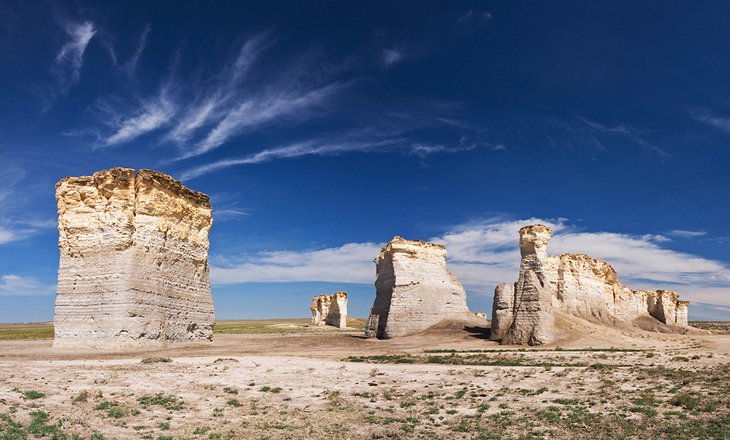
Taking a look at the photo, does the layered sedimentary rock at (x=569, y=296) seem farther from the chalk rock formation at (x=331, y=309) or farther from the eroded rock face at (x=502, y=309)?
the chalk rock formation at (x=331, y=309)

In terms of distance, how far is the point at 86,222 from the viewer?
32031 mm

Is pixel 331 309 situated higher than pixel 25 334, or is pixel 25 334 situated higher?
pixel 331 309

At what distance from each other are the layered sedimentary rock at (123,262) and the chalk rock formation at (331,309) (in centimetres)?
6482

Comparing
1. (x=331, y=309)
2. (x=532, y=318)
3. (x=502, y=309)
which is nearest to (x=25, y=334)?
(x=331, y=309)

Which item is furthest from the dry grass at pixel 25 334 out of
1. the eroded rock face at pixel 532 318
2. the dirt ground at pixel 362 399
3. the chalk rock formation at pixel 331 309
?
the chalk rock formation at pixel 331 309

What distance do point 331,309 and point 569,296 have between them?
2147 inches

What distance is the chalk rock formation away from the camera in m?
99.6

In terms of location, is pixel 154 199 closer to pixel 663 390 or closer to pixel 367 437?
pixel 367 437

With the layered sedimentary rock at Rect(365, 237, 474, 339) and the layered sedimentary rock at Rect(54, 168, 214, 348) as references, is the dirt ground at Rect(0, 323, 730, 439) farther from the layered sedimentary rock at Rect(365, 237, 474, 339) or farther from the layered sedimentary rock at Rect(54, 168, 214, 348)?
the layered sedimentary rock at Rect(365, 237, 474, 339)

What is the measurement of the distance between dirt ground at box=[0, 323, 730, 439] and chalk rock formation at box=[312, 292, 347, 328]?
76.0m

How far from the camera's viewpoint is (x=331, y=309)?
342 feet

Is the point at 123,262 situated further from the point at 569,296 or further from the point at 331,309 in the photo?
the point at 331,309

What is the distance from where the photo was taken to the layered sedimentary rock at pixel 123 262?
3002 cm

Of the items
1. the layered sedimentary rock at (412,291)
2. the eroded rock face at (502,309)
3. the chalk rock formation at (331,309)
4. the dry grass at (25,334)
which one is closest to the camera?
the eroded rock face at (502,309)
